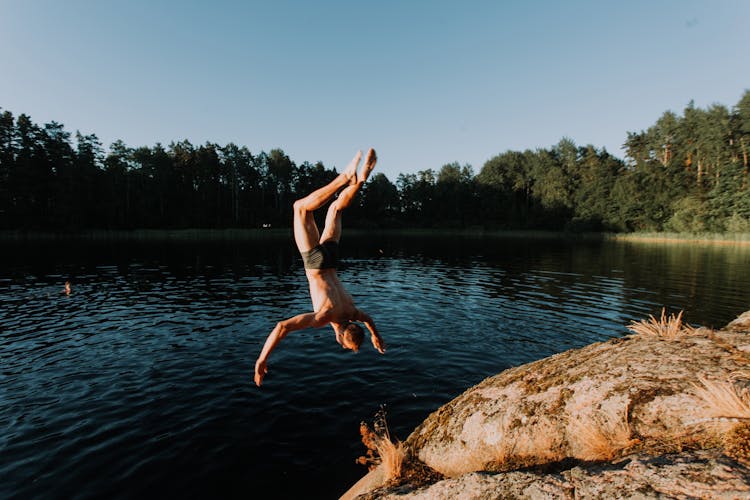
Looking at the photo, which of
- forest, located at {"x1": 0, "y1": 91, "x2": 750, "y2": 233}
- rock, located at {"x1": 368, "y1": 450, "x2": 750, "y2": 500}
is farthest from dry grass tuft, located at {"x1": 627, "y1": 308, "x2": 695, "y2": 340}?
forest, located at {"x1": 0, "y1": 91, "x2": 750, "y2": 233}

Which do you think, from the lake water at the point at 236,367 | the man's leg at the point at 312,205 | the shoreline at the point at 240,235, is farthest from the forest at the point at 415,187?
the man's leg at the point at 312,205

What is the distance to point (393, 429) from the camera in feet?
24.4

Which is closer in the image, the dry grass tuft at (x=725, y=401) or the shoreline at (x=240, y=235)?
the dry grass tuft at (x=725, y=401)

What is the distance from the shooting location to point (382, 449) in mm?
5207

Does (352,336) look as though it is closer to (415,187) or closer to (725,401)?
(725,401)

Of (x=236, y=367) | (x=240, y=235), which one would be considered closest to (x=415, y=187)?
(x=240, y=235)

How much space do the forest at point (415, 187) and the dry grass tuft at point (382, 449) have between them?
85409 mm

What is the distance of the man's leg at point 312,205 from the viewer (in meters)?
5.68

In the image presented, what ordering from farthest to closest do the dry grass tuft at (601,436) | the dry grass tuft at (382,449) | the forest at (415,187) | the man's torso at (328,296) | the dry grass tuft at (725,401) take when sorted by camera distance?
1. the forest at (415,187)
2. the man's torso at (328,296)
3. the dry grass tuft at (382,449)
4. the dry grass tuft at (601,436)
5. the dry grass tuft at (725,401)

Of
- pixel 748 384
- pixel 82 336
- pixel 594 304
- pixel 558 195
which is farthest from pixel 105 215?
pixel 558 195

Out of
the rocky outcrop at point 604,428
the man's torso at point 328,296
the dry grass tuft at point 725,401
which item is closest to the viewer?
the rocky outcrop at point 604,428

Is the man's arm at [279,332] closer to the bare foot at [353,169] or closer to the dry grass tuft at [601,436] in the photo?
the bare foot at [353,169]

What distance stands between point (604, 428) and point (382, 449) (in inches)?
116

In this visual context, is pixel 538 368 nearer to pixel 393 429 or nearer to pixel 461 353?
pixel 393 429
